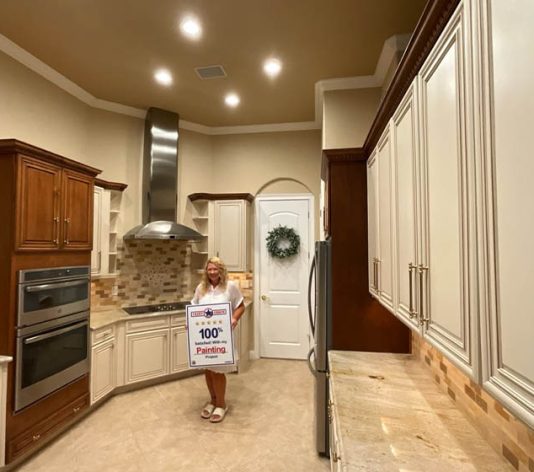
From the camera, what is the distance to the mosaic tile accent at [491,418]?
1.04 m

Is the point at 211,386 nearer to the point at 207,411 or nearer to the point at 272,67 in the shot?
the point at 207,411

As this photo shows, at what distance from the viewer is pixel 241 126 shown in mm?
4641

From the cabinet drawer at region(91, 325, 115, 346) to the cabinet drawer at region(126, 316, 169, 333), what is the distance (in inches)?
6.6

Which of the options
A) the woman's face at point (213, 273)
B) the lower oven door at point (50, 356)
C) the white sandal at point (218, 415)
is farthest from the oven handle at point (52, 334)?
the white sandal at point (218, 415)

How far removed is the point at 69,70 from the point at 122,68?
1.71 feet

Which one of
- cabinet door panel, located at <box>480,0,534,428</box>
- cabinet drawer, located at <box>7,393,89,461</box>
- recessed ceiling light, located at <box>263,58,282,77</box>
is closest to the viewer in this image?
cabinet door panel, located at <box>480,0,534,428</box>

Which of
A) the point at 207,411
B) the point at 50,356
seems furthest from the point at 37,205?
the point at 207,411

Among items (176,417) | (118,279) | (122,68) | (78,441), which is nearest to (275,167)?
(122,68)

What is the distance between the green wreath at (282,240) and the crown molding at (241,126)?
4.60ft

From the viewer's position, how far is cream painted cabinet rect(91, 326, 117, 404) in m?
3.05

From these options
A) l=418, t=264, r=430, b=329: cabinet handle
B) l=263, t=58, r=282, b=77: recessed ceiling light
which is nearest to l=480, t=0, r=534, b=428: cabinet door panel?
l=418, t=264, r=430, b=329: cabinet handle

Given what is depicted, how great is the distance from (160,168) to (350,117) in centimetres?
231

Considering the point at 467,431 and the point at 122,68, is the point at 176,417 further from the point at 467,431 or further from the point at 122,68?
the point at 122,68

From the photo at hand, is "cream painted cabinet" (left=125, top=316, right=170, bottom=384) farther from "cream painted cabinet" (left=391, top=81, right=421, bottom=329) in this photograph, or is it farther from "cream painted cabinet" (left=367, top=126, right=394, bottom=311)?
"cream painted cabinet" (left=391, top=81, right=421, bottom=329)
